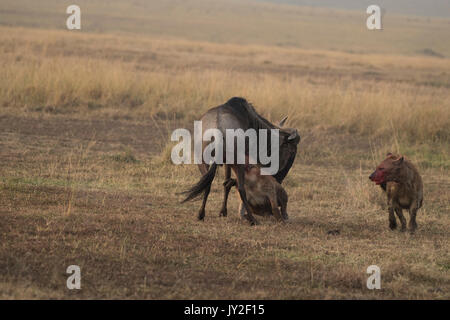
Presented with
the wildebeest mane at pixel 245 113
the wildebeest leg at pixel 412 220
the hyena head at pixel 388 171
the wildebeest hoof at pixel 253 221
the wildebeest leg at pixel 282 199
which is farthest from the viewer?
the wildebeest mane at pixel 245 113

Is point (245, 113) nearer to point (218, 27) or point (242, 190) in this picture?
point (242, 190)

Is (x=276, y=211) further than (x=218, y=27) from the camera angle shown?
No

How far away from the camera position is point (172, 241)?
22.3 ft

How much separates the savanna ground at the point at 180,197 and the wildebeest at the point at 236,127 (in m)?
0.30

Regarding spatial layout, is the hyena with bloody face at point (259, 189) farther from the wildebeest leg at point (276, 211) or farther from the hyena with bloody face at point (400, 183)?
the hyena with bloody face at point (400, 183)

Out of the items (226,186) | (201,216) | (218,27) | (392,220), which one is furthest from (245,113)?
(218,27)

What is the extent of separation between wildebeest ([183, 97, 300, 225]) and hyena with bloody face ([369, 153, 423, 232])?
4.32 feet

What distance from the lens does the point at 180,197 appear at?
9164 mm

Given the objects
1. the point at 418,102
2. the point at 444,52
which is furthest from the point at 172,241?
the point at 444,52

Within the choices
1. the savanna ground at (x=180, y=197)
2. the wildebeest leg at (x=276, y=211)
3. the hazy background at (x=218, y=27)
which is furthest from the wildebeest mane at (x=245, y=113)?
the hazy background at (x=218, y=27)

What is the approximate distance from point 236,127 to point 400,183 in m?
1.80

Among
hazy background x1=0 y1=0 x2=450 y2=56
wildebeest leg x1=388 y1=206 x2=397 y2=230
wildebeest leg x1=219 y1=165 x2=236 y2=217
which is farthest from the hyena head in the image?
hazy background x1=0 y1=0 x2=450 y2=56

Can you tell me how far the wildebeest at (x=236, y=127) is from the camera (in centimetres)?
775

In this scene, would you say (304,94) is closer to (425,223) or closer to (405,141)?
(405,141)
